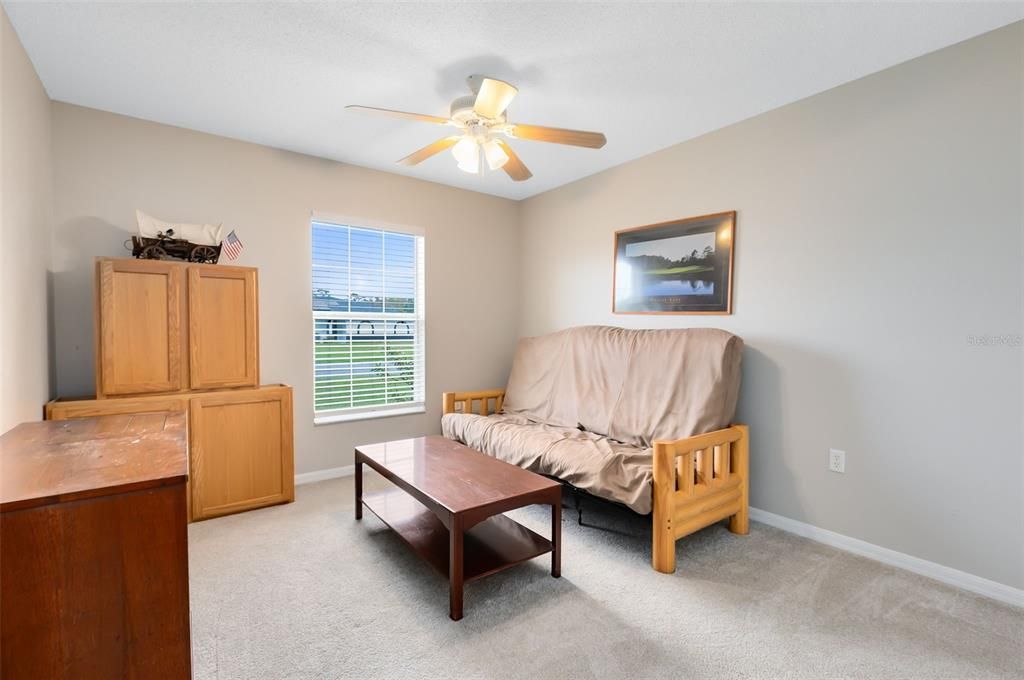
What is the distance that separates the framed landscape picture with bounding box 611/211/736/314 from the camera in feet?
9.95

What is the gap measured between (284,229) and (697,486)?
10.2 feet

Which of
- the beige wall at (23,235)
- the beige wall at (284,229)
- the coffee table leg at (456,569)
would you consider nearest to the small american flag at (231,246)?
the beige wall at (284,229)

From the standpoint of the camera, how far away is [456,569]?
188 centimetres

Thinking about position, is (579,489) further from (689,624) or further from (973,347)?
(973,347)

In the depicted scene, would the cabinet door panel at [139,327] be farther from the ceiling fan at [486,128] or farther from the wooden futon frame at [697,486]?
the wooden futon frame at [697,486]

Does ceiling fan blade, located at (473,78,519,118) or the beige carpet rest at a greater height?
ceiling fan blade, located at (473,78,519,118)

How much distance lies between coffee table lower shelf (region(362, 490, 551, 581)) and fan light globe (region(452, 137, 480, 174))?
1.76 m

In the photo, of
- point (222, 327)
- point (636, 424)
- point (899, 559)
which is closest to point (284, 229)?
point (222, 327)

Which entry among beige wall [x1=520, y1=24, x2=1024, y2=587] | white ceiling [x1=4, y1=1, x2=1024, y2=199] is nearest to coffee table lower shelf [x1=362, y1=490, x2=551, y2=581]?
beige wall [x1=520, y1=24, x2=1024, y2=587]

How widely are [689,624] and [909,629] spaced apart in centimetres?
83

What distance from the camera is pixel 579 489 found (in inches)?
102

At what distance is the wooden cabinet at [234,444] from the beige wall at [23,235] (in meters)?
0.38

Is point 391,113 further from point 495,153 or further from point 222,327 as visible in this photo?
point 222,327

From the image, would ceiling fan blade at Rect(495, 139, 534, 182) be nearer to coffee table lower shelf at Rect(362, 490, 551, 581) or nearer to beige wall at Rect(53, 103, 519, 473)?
beige wall at Rect(53, 103, 519, 473)
